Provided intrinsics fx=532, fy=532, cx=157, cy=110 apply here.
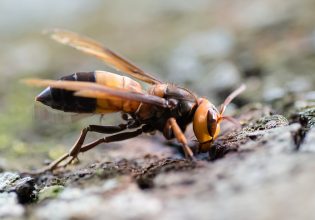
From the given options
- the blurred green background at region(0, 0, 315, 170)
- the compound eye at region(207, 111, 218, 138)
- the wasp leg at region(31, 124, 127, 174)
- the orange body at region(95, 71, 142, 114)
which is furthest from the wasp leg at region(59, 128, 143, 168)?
the compound eye at region(207, 111, 218, 138)

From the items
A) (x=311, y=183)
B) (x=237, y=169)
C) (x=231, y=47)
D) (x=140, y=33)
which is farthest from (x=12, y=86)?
(x=311, y=183)

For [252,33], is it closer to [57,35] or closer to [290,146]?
[57,35]

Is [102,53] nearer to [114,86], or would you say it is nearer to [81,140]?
[114,86]

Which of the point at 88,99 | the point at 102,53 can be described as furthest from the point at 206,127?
the point at 102,53

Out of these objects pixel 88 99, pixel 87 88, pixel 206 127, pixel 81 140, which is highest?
pixel 87 88

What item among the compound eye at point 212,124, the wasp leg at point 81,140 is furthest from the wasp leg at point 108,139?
the compound eye at point 212,124

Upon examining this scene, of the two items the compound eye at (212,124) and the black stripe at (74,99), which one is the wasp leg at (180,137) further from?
the black stripe at (74,99)

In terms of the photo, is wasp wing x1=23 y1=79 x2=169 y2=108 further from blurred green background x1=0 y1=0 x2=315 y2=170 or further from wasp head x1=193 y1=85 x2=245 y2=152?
blurred green background x1=0 y1=0 x2=315 y2=170
